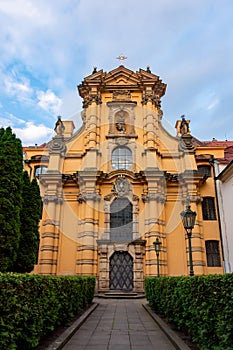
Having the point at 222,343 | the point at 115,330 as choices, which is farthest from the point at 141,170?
the point at 222,343

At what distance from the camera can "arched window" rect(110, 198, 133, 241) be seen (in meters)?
21.0

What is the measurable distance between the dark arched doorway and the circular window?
6.68 m

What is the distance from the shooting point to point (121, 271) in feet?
66.4

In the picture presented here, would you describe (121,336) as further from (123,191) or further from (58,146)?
Result: (58,146)

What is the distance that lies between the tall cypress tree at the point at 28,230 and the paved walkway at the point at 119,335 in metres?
4.82

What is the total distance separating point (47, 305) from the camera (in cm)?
639

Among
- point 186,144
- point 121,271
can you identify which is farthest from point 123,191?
point 186,144

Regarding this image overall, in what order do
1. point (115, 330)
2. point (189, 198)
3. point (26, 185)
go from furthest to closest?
1. point (189, 198)
2. point (26, 185)
3. point (115, 330)

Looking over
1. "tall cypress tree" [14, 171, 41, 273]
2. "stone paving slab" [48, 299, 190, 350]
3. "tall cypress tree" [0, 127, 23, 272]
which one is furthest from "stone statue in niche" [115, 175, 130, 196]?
"stone paving slab" [48, 299, 190, 350]

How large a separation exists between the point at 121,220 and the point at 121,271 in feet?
11.7

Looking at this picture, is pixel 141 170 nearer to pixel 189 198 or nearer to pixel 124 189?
pixel 124 189

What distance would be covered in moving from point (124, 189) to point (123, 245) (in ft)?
13.5

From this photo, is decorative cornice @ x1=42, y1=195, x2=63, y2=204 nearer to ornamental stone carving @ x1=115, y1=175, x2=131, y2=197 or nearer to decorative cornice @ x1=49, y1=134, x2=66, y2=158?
decorative cornice @ x1=49, y1=134, x2=66, y2=158

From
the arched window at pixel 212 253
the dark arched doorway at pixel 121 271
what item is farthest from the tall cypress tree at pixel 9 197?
the arched window at pixel 212 253
